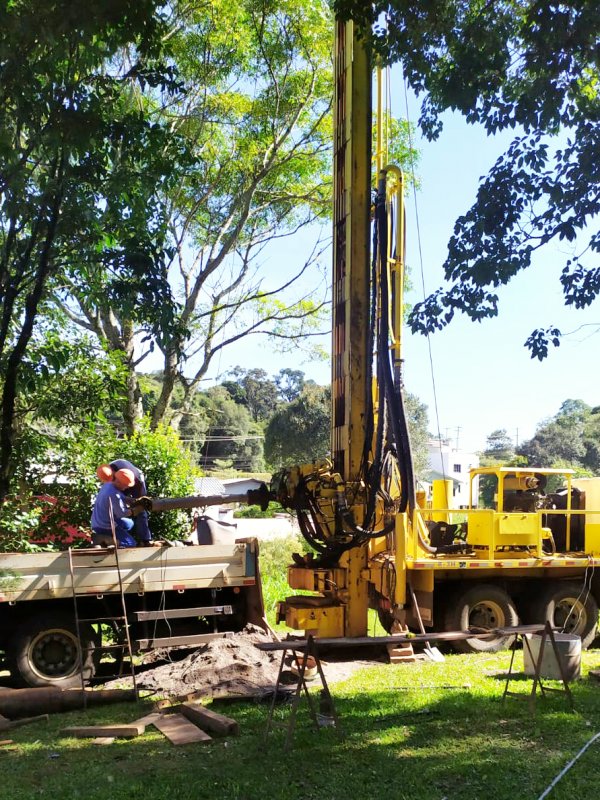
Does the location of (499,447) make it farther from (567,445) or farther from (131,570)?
(131,570)

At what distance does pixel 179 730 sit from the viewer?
23.9 feet

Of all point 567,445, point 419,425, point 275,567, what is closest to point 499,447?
point 567,445

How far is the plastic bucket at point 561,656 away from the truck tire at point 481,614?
2016 millimetres

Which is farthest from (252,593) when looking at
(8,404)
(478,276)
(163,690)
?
(8,404)

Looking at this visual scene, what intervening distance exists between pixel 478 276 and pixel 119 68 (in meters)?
5.85

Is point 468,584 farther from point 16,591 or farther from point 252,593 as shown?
point 16,591

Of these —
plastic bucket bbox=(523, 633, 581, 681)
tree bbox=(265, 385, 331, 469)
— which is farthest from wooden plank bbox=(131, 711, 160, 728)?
tree bbox=(265, 385, 331, 469)

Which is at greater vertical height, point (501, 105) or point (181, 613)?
point (501, 105)

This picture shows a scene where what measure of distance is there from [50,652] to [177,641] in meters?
1.53

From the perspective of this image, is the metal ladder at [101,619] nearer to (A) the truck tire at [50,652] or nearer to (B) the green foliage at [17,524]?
(A) the truck tire at [50,652]

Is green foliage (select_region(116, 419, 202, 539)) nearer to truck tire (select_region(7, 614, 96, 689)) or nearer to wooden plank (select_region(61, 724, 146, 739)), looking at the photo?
truck tire (select_region(7, 614, 96, 689))

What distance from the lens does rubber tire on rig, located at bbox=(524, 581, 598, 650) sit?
39.4 ft

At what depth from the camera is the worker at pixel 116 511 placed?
1076 cm

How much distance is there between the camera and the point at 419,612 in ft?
35.5
